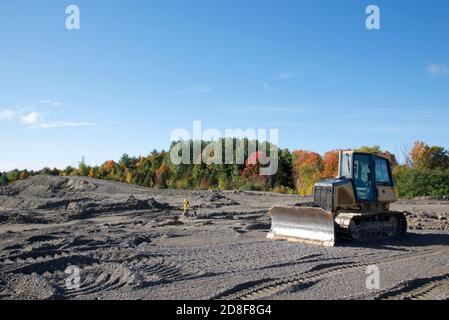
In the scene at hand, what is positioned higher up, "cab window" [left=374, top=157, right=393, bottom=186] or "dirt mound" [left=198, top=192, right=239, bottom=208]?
"cab window" [left=374, top=157, right=393, bottom=186]

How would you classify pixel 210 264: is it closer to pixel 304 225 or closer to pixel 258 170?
pixel 304 225

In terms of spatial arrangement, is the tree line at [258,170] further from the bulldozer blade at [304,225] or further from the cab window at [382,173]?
the bulldozer blade at [304,225]

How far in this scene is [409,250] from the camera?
11.6m

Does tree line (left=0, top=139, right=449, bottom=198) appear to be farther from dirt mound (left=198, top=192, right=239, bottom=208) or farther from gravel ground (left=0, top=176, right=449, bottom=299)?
gravel ground (left=0, top=176, right=449, bottom=299)

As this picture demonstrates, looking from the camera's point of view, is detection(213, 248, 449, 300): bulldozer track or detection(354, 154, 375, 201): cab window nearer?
detection(213, 248, 449, 300): bulldozer track

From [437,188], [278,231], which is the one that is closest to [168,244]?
[278,231]

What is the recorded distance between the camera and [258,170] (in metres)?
44.9

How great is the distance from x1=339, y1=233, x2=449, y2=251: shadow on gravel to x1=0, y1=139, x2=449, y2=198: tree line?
18.0 meters

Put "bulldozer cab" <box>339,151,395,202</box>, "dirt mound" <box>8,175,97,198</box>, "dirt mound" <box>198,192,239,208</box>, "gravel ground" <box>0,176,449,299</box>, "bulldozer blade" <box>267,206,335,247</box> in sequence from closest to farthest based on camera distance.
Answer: "gravel ground" <box>0,176,449,299</box> → "bulldozer blade" <box>267,206,335,247</box> → "bulldozer cab" <box>339,151,395,202</box> → "dirt mound" <box>198,192,239,208</box> → "dirt mound" <box>8,175,97,198</box>

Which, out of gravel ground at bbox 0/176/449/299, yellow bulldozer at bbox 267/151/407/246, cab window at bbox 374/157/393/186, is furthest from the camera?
cab window at bbox 374/157/393/186

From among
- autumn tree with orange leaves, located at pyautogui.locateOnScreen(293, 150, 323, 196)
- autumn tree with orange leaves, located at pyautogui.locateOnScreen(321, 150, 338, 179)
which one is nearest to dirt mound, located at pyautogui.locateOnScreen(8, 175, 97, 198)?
autumn tree with orange leaves, located at pyautogui.locateOnScreen(293, 150, 323, 196)

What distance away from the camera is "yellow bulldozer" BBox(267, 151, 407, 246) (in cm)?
1231

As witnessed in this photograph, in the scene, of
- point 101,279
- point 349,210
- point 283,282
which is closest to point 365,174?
point 349,210

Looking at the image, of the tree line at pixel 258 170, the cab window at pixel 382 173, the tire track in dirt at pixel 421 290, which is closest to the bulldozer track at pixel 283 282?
the tire track in dirt at pixel 421 290
